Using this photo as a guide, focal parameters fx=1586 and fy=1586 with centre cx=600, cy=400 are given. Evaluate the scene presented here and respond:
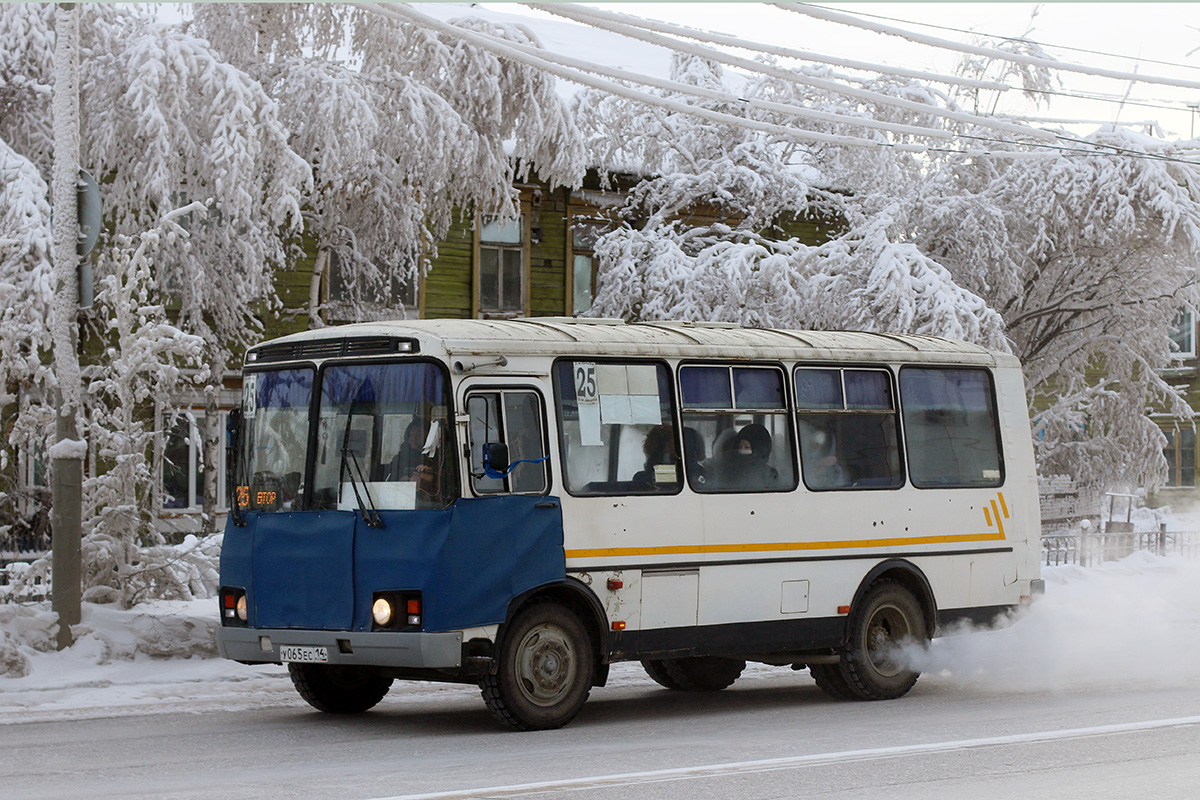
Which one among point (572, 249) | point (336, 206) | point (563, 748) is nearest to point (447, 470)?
point (563, 748)

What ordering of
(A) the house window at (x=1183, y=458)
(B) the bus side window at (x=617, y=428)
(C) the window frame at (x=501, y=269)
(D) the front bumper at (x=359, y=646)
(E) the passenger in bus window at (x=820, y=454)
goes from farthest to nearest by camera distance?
(A) the house window at (x=1183, y=458)
(C) the window frame at (x=501, y=269)
(E) the passenger in bus window at (x=820, y=454)
(B) the bus side window at (x=617, y=428)
(D) the front bumper at (x=359, y=646)

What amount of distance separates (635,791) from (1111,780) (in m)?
2.58

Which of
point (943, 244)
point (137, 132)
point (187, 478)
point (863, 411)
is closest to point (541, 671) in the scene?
point (863, 411)

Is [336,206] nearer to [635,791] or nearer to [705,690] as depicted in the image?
[705,690]

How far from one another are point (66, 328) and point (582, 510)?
5.22m

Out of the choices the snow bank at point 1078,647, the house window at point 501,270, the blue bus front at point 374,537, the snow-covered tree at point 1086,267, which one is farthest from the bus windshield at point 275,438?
the house window at point 501,270

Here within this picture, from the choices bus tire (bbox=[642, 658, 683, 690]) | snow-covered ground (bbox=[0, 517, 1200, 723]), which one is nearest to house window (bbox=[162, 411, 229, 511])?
snow-covered ground (bbox=[0, 517, 1200, 723])

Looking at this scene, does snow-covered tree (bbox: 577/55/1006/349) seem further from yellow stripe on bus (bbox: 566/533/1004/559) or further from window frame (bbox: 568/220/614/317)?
yellow stripe on bus (bbox: 566/533/1004/559)

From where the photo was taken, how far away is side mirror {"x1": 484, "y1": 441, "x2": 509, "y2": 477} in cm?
1035

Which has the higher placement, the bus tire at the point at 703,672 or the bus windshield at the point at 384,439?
the bus windshield at the point at 384,439

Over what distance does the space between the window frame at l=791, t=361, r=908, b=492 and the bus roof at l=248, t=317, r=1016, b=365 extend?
0.07m

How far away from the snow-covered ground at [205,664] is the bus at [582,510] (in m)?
1.01

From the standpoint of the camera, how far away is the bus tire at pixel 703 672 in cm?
1357

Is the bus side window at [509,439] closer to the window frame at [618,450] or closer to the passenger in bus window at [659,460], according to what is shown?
the window frame at [618,450]
